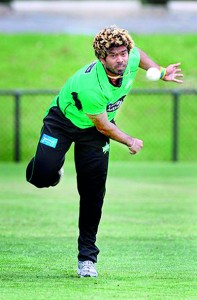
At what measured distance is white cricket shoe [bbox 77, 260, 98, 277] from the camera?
329 inches

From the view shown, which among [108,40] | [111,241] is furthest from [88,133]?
[111,241]

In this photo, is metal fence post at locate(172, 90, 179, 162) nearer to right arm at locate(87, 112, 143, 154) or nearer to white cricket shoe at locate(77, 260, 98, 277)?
white cricket shoe at locate(77, 260, 98, 277)

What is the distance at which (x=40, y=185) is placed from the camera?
878 cm

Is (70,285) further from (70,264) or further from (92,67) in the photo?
(92,67)

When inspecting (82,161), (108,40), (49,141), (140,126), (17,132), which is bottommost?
(140,126)

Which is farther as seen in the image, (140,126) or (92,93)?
(140,126)

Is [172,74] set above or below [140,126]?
above

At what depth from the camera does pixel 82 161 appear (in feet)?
27.8

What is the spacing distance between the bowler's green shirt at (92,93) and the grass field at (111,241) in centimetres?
124

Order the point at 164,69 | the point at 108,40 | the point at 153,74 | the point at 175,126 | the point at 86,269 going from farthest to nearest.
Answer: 1. the point at 175,126
2. the point at 164,69
3. the point at 153,74
4. the point at 86,269
5. the point at 108,40

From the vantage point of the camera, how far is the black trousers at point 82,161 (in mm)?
8461

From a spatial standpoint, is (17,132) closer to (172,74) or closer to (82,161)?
(172,74)

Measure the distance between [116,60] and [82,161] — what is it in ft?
2.95

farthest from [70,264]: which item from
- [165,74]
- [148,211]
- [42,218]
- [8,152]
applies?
[8,152]
